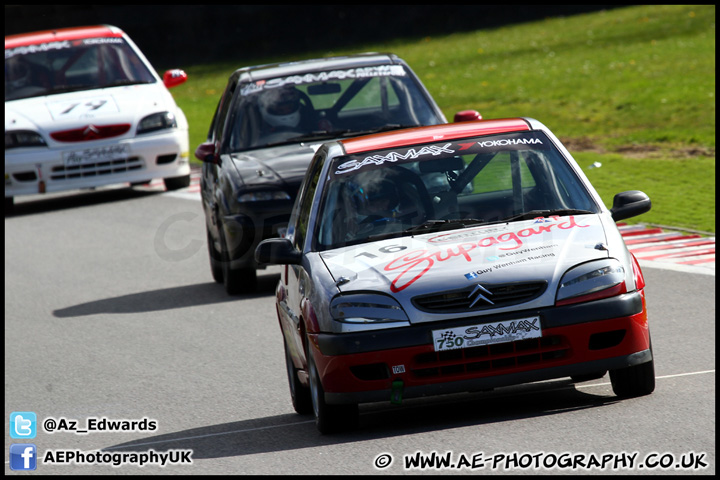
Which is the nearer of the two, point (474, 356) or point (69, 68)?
point (474, 356)

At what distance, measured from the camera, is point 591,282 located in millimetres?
6926

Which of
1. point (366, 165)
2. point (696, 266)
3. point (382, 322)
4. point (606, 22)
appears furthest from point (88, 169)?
point (606, 22)

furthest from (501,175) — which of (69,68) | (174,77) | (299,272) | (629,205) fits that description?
(69,68)

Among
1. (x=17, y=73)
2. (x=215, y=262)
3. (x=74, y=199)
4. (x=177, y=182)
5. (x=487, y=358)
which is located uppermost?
(x=487, y=358)

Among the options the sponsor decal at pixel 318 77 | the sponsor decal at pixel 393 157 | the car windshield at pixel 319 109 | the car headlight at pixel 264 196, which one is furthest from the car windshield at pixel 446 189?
the sponsor decal at pixel 318 77

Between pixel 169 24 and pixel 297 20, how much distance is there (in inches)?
146

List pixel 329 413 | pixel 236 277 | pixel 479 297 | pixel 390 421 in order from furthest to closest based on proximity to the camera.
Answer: pixel 236 277 → pixel 390 421 → pixel 329 413 → pixel 479 297

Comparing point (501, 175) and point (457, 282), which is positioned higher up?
point (501, 175)

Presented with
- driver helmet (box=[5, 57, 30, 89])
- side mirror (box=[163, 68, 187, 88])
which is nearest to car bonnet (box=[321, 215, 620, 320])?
side mirror (box=[163, 68, 187, 88])

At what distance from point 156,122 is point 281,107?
517cm

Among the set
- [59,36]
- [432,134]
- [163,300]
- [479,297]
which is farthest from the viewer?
[59,36]

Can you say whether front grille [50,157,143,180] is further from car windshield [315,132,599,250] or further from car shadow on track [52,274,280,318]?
car windshield [315,132,599,250]

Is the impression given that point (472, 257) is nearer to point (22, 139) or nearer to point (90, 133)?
point (90, 133)

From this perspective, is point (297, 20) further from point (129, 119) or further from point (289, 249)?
point (289, 249)
